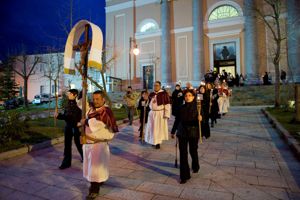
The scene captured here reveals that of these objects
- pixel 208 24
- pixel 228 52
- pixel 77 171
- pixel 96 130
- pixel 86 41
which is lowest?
pixel 77 171

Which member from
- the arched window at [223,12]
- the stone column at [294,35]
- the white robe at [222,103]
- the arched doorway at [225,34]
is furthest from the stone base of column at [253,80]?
the white robe at [222,103]

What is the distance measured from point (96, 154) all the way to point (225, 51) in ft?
94.5

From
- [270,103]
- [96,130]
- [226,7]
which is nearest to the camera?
[96,130]

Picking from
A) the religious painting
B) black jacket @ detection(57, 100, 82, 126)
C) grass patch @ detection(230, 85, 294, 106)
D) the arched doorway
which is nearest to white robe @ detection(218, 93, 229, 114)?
grass patch @ detection(230, 85, 294, 106)

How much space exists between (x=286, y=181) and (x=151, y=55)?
1187 inches

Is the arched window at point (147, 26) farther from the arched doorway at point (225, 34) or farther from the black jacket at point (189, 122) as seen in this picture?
the black jacket at point (189, 122)

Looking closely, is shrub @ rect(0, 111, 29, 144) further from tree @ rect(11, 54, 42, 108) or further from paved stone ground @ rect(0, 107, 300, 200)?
tree @ rect(11, 54, 42, 108)

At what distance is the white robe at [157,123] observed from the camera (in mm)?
7750

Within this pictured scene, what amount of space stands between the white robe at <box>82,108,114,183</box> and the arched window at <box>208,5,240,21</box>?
95.5 ft

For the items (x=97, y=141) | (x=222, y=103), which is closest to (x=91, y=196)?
(x=97, y=141)

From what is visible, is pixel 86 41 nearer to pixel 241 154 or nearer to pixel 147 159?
pixel 147 159

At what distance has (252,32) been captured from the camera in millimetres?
27672

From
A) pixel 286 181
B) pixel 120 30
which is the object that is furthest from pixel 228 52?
pixel 286 181

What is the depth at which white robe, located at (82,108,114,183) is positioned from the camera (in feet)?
13.7
